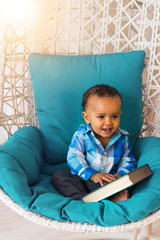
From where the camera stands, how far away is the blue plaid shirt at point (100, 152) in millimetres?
1227

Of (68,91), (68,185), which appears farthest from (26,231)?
(68,91)

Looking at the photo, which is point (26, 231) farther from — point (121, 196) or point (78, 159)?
point (121, 196)

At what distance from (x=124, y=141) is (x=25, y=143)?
43 centimetres

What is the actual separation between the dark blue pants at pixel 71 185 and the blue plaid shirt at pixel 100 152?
0.05 meters

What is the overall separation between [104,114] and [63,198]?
0.42 metres

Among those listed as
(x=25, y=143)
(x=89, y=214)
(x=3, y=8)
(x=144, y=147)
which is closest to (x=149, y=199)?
(x=89, y=214)

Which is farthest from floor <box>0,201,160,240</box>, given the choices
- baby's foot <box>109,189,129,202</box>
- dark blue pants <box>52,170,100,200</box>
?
baby's foot <box>109,189,129,202</box>

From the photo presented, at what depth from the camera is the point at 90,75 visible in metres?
1.38

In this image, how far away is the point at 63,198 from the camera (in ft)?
3.00

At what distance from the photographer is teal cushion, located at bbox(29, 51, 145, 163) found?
1.37 meters

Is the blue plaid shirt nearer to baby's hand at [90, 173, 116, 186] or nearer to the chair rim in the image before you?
baby's hand at [90, 173, 116, 186]

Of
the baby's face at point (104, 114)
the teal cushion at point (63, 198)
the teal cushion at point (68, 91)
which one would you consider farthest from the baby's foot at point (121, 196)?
the teal cushion at point (68, 91)

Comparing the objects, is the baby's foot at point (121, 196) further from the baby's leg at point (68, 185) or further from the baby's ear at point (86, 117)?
the baby's ear at point (86, 117)

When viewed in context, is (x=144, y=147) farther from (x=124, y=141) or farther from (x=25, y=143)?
(x=25, y=143)
